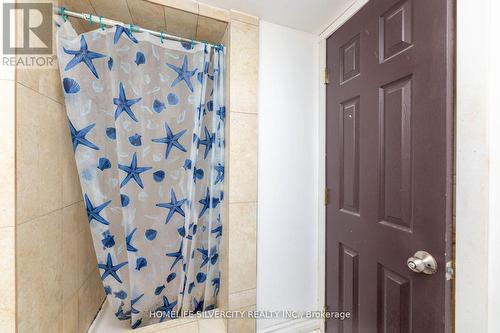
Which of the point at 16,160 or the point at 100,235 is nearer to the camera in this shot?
the point at 16,160

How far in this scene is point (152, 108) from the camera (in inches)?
45.3

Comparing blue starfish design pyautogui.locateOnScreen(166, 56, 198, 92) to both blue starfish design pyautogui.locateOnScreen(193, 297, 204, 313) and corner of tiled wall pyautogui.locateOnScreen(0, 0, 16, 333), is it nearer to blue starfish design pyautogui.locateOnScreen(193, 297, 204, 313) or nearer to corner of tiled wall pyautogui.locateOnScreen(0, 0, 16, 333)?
corner of tiled wall pyautogui.locateOnScreen(0, 0, 16, 333)

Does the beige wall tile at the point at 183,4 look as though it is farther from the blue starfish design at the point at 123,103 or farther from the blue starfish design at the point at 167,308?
the blue starfish design at the point at 167,308

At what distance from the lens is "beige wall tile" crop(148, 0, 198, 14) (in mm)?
1033

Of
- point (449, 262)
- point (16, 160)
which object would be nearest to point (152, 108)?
point (16, 160)

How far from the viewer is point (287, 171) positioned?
1293mm

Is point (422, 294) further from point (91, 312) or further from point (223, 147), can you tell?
point (91, 312)

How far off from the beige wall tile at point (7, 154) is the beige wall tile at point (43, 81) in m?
0.06

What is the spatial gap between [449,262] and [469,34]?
730mm

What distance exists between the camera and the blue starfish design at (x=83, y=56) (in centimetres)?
96

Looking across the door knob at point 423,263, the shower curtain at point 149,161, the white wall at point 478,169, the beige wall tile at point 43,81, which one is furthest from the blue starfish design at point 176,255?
the white wall at point 478,169

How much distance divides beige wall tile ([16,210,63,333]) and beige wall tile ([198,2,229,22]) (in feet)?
A: 3.99

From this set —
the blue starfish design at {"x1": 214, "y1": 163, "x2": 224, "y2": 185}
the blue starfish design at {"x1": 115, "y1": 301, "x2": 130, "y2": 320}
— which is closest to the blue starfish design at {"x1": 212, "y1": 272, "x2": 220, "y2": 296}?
the blue starfish design at {"x1": 115, "y1": 301, "x2": 130, "y2": 320}

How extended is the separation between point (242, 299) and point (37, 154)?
1187mm
